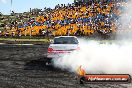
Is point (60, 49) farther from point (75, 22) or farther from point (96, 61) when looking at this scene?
point (75, 22)

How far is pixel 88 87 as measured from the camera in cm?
1145

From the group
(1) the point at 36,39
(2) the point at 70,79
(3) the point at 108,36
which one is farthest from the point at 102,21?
(2) the point at 70,79

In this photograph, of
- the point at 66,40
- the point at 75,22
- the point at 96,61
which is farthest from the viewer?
the point at 75,22

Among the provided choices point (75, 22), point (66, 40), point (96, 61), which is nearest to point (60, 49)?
point (66, 40)

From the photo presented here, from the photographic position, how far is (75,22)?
176ft

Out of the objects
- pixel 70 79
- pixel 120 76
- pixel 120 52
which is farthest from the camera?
pixel 120 52

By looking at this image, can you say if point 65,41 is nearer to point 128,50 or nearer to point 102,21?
point 128,50

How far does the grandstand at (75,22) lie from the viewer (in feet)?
155

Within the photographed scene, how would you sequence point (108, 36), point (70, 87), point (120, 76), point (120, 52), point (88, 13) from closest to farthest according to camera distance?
point (120, 76) → point (70, 87) → point (120, 52) → point (108, 36) → point (88, 13)

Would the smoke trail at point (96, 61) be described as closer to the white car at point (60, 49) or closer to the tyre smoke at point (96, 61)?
the tyre smoke at point (96, 61)

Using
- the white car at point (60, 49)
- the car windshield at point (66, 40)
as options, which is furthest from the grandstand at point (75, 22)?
the white car at point (60, 49)

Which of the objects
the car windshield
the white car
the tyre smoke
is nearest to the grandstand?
the car windshield

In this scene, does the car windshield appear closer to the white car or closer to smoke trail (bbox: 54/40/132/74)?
the white car

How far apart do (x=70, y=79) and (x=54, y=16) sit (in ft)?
155
